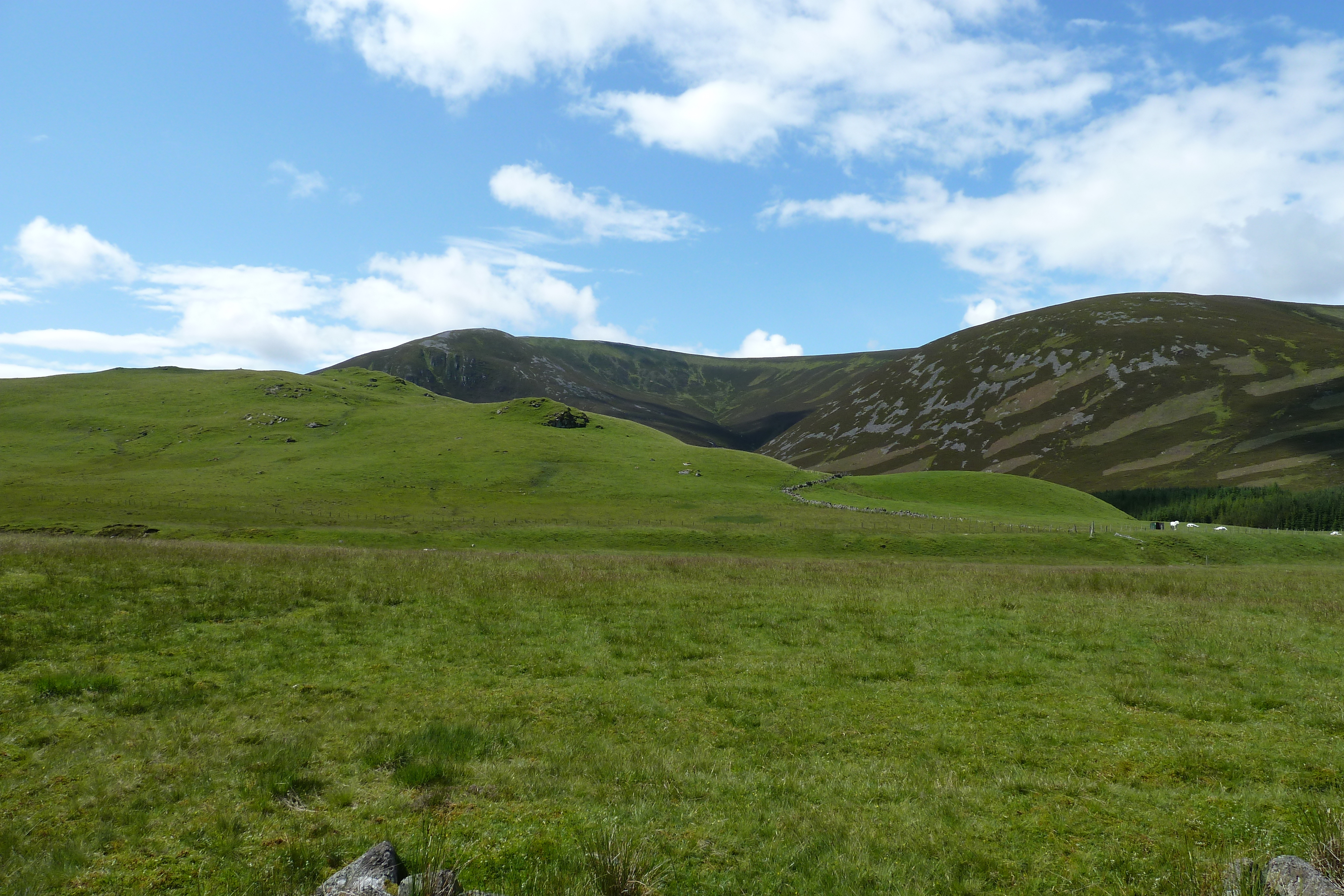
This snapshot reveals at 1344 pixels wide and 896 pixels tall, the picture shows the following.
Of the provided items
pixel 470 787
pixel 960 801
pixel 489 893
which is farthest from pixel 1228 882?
pixel 470 787

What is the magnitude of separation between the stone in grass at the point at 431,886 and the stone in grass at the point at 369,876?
168 mm

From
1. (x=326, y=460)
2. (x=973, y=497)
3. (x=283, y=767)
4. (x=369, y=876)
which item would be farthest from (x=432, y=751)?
(x=326, y=460)

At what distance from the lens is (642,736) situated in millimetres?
12172

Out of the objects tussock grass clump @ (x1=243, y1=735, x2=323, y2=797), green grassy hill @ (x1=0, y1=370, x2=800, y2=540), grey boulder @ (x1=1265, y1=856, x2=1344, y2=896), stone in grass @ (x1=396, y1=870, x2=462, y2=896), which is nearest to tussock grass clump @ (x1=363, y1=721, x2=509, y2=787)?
tussock grass clump @ (x1=243, y1=735, x2=323, y2=797)

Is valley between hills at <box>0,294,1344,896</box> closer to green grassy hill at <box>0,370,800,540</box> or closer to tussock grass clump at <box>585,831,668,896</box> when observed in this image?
tussock grass clump at <box>585,831,668,896</box>

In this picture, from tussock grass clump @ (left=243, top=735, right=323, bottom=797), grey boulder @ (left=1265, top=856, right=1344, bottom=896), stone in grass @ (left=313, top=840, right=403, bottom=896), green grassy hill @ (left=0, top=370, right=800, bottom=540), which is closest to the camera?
grey boulder @ (left=1265, top=856, right=1344, bottom=896)

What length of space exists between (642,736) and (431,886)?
6416 millimetres

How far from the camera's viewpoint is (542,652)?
58.0 ft

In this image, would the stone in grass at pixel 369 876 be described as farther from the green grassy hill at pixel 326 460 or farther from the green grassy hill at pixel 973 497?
the green grassy hill at pixel 973 497

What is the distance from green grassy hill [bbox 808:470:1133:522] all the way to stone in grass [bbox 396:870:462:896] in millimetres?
84284

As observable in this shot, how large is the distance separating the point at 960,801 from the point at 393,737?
9250mm

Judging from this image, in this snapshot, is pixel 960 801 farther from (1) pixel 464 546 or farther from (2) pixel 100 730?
(1) pixel 464 546

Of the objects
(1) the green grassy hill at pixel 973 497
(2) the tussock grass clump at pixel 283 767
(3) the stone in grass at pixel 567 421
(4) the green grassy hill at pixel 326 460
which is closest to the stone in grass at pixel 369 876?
(2) the tussock grass clump at pixel 283 767

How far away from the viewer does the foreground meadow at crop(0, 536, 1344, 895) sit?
7957 mm
